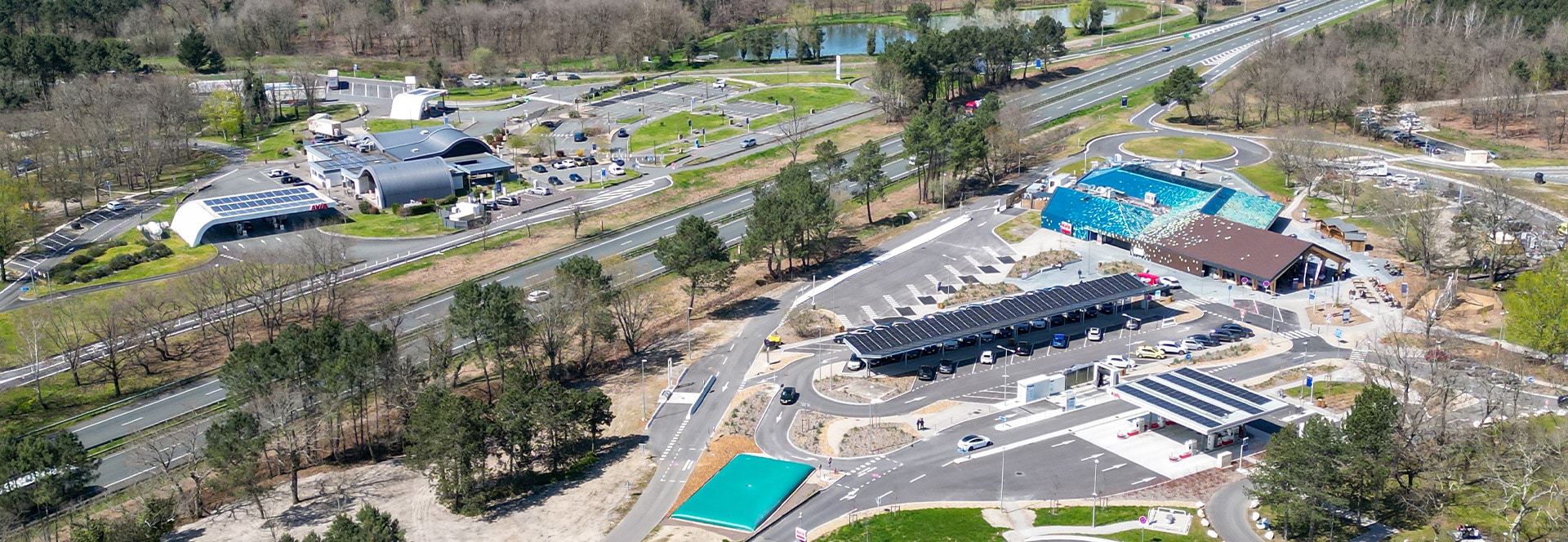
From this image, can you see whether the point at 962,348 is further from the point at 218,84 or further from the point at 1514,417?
the point at 218,84

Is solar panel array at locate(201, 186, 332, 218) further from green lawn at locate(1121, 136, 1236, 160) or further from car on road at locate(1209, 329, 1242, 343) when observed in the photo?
green lawn at locate(1121, 136, 1236, 160)

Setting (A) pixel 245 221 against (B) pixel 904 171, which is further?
(B) pixel 904 171

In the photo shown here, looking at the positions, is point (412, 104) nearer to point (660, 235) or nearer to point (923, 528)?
point (660, 235)

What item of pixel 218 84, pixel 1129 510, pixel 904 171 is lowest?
pixel 1129 510

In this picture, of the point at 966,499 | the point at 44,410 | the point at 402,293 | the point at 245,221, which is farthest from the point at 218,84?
the point at 966,499

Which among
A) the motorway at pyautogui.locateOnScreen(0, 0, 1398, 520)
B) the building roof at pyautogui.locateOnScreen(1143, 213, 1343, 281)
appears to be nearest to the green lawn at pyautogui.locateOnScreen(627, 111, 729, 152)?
the motorway at pyautogui.locateOnScreen(0, 0, 1398, 520)

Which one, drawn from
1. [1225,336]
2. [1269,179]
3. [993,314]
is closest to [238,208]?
[993,314]
